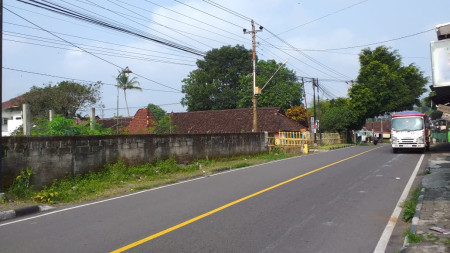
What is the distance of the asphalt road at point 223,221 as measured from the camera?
5.43m

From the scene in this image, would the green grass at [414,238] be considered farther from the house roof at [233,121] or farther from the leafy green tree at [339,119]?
the leafy green tree at [339,119]

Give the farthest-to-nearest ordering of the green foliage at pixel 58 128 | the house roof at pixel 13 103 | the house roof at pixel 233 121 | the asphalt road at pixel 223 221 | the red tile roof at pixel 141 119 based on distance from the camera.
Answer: the house roof at pixel 13 103, the red tile roof at pixel 141 119, the house roof at pixel 233 121, the green foliage at pixel 58 128, the asphalt road at pixel 223 221

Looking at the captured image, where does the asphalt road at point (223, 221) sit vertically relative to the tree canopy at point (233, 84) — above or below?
below

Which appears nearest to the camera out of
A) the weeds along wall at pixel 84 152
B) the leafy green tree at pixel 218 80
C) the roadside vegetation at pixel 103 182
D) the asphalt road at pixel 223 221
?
the asphalt road at pixel 223 221

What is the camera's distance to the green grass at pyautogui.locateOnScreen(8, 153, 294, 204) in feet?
32.0

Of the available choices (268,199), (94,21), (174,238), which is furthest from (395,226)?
(94,21)

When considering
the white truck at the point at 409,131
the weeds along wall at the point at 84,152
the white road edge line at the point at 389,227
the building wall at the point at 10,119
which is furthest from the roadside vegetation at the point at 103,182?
the building wall at the point at 10,119

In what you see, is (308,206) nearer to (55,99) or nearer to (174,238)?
(174,238)

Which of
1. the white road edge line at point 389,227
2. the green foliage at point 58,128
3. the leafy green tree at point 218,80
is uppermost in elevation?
the leafy green tree at point 218,80

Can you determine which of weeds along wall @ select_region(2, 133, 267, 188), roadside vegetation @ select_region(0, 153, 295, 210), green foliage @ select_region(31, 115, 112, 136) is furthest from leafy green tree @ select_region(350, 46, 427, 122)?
green foliage @ select_region(31, 115, 112, 136)

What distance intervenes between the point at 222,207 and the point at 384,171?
8839 mm

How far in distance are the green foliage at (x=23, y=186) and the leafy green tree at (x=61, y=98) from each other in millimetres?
31215

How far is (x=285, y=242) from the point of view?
18.0ft

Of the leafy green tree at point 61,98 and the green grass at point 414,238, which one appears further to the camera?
the leafy green tree at point 61,98
